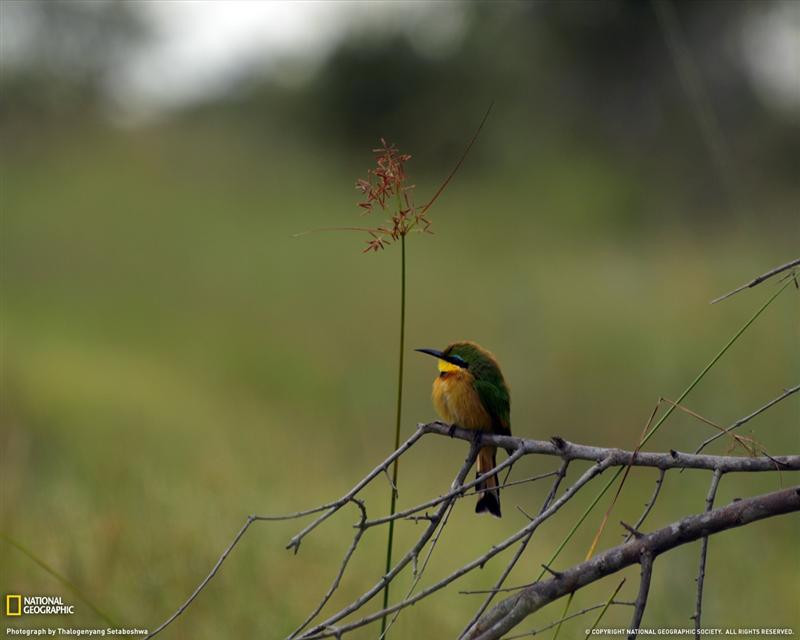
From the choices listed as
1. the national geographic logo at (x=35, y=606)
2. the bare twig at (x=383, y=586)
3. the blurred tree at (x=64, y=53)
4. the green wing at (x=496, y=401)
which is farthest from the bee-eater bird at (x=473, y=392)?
the blurred tree at (x=64, y=53)

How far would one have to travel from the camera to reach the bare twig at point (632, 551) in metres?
1.29

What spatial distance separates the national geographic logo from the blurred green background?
5 centimetres

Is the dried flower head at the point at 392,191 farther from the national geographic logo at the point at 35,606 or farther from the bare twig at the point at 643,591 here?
the national geographic logo at the point at 35,606

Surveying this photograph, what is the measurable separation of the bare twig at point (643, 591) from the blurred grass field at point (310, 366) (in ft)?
4.37

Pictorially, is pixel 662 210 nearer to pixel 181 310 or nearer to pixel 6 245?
pixel 181 310

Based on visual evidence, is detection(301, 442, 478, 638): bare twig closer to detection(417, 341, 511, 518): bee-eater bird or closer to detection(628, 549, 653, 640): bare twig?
detection(628, 549, 653, 640): bare twig

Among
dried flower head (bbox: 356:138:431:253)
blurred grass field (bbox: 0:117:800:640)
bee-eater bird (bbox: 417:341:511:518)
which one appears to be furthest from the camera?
blurred grass field (bbox: 0:117:800:640)

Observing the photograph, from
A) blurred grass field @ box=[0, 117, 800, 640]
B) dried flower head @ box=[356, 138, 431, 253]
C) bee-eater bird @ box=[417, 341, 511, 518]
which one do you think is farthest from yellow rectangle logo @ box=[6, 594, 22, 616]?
dried flower head @ box=[356, 138, 431, 253]

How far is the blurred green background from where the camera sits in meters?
3.65

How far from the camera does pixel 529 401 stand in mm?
7281

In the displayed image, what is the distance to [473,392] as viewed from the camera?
215cm

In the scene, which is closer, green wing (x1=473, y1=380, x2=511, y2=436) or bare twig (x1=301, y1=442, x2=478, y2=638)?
bare twig (x1=301, y1=442, x2=478, y2=638)

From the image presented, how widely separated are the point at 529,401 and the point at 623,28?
12250mm

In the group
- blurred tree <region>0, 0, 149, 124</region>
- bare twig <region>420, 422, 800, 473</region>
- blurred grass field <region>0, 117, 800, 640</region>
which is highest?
blurred tree <region>0, 0, 149, 124</region>
